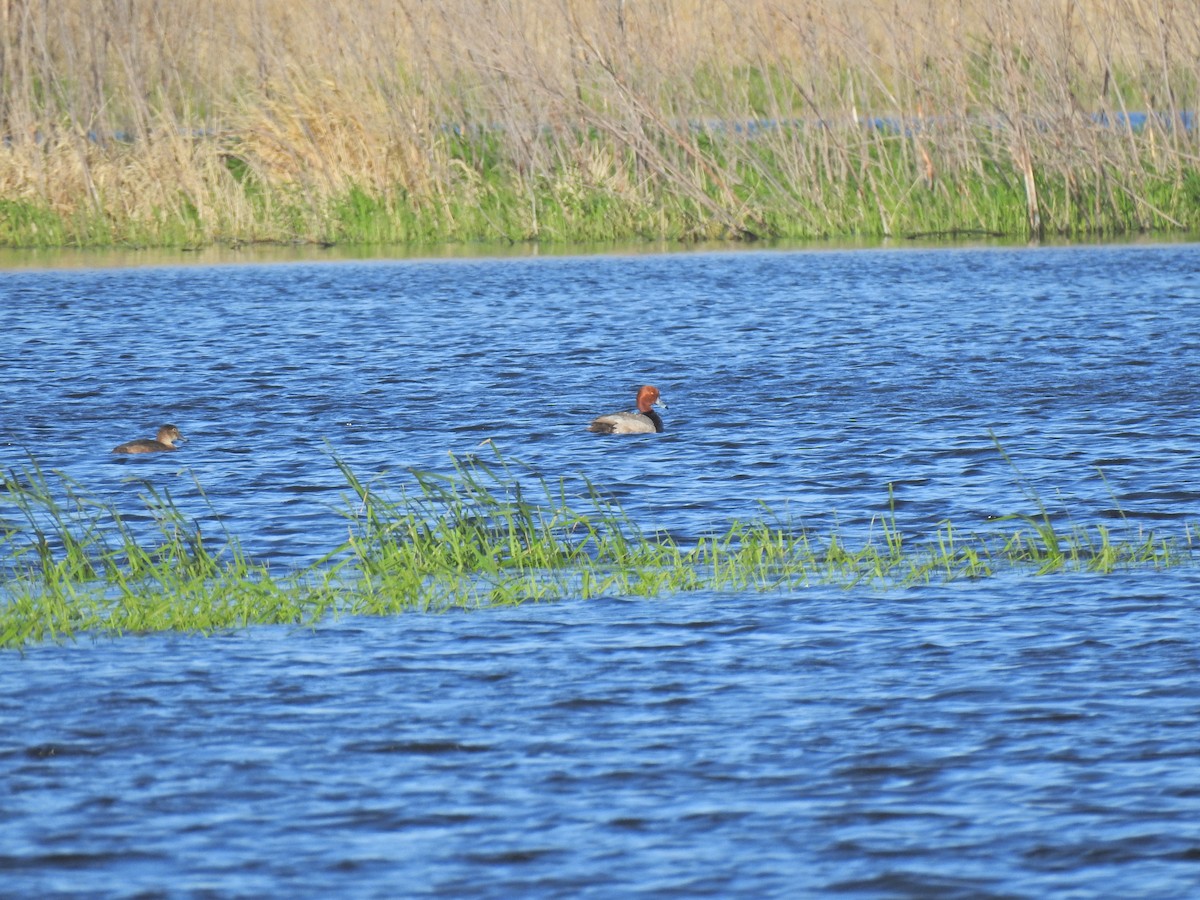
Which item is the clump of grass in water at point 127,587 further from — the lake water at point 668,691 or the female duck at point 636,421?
the female duck at point 636,421

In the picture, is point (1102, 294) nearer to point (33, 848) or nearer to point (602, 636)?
point (602, 636)

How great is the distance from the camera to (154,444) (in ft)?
49.3

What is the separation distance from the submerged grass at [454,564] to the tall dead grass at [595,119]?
15.4m

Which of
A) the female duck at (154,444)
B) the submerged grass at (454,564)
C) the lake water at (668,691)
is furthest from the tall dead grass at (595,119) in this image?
the submerged grass at (454,564)

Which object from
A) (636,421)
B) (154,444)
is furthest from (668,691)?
(154,444)

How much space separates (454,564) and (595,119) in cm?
1761

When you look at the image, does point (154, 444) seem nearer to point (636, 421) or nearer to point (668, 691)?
point (636, 421)

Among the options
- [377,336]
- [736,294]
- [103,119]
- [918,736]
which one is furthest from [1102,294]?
[918,736]

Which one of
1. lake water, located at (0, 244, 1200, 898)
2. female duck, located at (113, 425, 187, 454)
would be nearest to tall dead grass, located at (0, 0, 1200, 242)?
lake water, located at (0, 244, 1200, 898)

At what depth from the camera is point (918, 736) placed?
7957 mm

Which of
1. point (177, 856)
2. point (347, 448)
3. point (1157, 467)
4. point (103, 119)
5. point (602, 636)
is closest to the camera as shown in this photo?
point (177, 856)

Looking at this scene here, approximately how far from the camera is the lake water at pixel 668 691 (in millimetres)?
6758

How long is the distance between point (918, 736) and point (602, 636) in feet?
6.62

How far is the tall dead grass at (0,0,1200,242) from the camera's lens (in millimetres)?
26859
